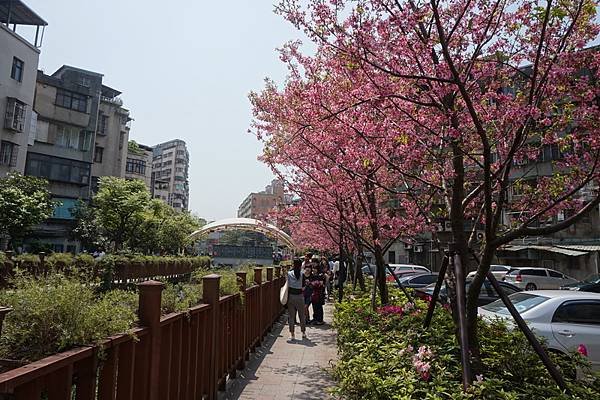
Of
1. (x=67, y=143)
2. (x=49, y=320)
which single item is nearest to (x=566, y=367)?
(x=49, y=320)

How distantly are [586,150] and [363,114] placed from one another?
2.52 m

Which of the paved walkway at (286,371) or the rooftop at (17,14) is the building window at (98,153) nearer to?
the rooftop at (17,14)

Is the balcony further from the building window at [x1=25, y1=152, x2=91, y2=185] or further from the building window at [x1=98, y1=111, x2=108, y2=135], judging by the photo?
the building window at [x1=25, y1=152, x2=91, y2=185]

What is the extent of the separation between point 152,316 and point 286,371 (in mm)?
4124

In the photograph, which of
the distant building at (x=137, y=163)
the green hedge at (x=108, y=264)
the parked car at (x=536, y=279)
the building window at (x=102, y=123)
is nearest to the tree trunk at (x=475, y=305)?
the green hedge at (x=108, y=264)

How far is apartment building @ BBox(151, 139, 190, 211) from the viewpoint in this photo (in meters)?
86.9

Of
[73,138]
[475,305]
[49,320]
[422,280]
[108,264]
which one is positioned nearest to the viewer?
[49,320]

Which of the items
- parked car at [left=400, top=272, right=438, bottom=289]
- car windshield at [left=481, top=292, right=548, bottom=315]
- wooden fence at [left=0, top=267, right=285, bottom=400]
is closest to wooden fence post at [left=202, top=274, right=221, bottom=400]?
wooden fence at [left=0, top=267, right=285, bottom=400]

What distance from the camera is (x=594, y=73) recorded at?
15.2 ft

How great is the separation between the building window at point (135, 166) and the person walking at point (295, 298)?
54.4 metres

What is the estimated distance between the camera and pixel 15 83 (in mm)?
29781

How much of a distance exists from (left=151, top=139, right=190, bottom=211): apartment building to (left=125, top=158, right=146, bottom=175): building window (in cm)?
2357

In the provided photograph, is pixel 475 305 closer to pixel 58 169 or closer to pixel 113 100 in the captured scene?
pixel 58 169

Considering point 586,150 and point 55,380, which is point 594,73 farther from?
point 55,380
